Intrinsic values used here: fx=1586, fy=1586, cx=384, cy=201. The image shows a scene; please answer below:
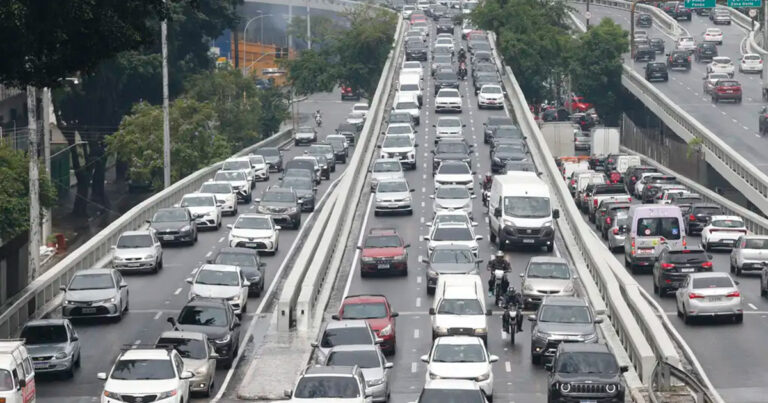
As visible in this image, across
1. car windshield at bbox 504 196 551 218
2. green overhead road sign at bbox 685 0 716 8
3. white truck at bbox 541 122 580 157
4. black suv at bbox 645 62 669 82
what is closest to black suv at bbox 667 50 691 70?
black suv at bbox 645 62 669 82

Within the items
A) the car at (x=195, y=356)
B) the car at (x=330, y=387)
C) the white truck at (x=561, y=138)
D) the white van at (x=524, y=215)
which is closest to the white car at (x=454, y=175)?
the white van at (x=524, y=215)

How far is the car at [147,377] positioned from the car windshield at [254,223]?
2130cm

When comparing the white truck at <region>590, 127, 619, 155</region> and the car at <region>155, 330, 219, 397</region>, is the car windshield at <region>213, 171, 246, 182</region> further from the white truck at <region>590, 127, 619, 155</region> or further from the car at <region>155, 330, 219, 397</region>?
the car at <region>155, 330, 219, 397</region>

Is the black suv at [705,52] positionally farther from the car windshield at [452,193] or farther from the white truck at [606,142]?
the car windshield at [452,193]

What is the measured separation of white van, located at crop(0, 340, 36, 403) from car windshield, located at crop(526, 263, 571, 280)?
→ 665 inches

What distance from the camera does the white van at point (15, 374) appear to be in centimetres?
2816

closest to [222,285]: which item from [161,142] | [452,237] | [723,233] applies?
[452,237]

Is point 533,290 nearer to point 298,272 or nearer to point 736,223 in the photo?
point 298,272

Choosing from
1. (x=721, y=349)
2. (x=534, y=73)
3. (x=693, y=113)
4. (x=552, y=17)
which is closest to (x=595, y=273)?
(x=721, y=349)

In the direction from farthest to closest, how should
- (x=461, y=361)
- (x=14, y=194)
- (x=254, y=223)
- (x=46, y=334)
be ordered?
1. (x=14, y=194)
2. (x=254, y=223)
3. (x=46, y=334)
4. (x=461, y=361)

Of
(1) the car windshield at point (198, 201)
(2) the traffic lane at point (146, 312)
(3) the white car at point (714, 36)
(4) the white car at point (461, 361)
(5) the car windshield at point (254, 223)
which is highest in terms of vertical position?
(3) the white car at point (714, 36)

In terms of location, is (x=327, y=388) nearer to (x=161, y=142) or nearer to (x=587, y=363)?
(x=587, y=363)

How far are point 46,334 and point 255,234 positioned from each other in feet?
58.6

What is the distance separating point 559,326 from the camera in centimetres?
3591
